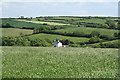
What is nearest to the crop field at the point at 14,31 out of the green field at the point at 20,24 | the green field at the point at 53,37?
the green field at the point at 20,24

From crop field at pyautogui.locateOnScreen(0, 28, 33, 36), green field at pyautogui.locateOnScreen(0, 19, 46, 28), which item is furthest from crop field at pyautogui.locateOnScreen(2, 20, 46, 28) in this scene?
crop field at pyautogui.locateOnScreen(0, 28, 33, 36)

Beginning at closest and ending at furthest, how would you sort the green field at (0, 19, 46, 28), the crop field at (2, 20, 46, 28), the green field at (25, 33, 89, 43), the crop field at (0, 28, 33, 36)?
the green field at (25, 33, 89, 43) → the crop field at (0, 28, 33, 36) → the green field at (0, 19, 46, 28) → the crop field at (2, 20, 46, 28)

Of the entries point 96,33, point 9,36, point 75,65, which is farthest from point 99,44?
point 75,65

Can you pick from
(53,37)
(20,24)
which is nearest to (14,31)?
(20,24)

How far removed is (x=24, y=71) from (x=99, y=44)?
21.6m

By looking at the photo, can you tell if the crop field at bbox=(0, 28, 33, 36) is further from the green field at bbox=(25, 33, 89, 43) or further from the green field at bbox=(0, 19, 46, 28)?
the green field at bbox=(25, 33, 89, 43)

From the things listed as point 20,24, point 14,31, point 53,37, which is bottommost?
point 53,37

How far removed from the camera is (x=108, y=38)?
1294 inches

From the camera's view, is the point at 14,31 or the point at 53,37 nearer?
the point at 53,37

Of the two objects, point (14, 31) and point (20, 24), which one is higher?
point (20, 24)

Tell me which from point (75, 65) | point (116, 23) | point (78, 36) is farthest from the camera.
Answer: point (116, 23)

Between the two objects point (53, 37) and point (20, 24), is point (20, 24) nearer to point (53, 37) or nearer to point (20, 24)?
point (20, 24)

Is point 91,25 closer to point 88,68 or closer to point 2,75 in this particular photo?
point 88,68

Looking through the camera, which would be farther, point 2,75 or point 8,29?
point 8,29
